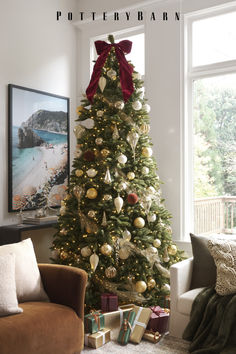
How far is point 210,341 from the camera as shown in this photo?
2682 millimetres

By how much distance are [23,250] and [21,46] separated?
243 centimetres

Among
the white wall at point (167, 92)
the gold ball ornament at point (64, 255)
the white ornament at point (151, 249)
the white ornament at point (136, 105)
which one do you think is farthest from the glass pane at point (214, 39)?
the gold ball ornament at point (64, 255)

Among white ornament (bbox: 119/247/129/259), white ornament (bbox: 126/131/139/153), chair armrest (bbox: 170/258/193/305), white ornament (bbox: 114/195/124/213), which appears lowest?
chair armrest (bbox: 170/258/193/305)

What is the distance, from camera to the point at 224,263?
9.48ft

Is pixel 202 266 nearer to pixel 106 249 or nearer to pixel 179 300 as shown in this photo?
pixel 179 300

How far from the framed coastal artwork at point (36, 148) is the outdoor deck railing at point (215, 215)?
165 centimetres

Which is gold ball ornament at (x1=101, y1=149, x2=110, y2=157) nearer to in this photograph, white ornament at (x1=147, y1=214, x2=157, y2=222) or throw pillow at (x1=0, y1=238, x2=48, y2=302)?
white ornament at (x1=147, y1=214, x2=157, y2=222)

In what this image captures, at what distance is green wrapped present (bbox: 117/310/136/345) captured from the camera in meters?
2.92

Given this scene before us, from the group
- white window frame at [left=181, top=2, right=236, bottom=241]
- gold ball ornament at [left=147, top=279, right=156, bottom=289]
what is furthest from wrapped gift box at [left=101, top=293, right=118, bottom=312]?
white window frame at [left=181, top=2, right=236, bottom=241]

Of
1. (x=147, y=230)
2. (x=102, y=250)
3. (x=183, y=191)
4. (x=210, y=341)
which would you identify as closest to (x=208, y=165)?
(x=183, y=191)

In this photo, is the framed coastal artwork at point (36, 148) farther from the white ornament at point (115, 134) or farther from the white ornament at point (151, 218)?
the white ornament at point (151, 218)

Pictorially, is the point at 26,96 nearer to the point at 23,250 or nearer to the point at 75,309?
the point at 23,250

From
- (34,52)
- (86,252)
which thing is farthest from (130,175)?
(34,52)

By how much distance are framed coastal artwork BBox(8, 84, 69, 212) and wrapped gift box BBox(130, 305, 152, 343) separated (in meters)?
1.77
